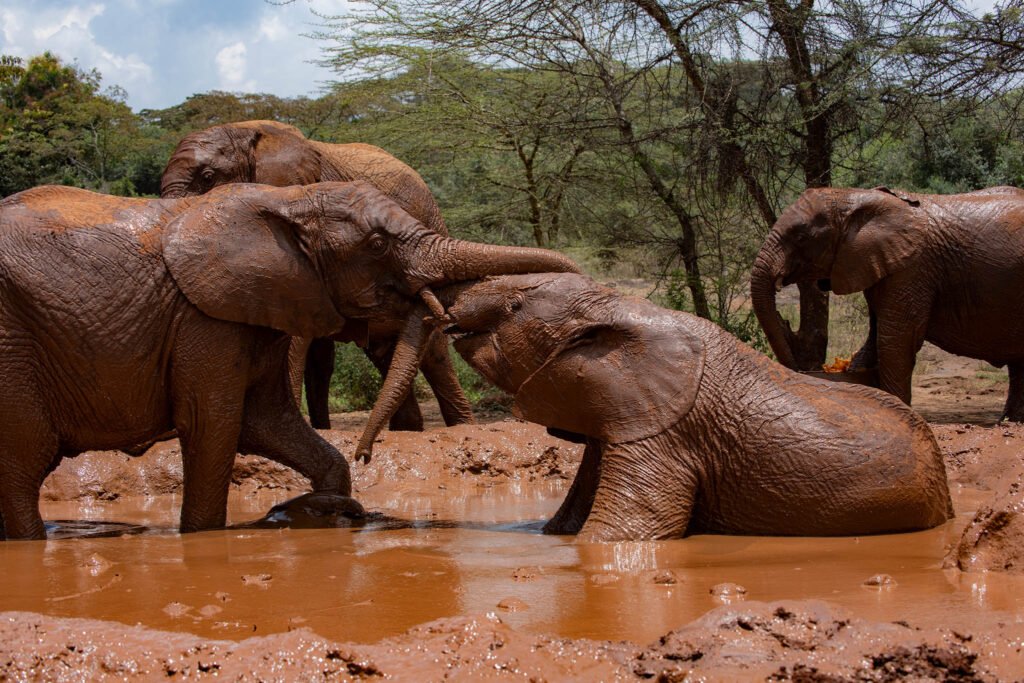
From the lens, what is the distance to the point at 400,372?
22.4ft

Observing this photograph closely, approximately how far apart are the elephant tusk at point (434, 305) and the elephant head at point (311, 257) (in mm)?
28

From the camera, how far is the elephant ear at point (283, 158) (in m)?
10.9

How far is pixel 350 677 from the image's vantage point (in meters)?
3.59

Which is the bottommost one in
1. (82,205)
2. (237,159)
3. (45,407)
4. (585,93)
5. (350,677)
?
(350,677)

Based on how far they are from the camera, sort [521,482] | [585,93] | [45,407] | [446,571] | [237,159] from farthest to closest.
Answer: [585,93], [237,159], [521,482], [45,407], [446,571]

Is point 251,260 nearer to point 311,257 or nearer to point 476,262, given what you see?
point 311,257

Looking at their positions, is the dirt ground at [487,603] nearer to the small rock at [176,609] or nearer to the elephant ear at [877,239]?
the small rock at [176,609]

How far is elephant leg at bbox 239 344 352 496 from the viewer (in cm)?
732

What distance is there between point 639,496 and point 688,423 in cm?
43

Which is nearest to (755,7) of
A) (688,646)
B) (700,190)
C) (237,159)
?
(700,190)

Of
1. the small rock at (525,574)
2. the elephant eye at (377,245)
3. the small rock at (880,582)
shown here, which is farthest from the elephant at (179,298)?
the small rock at (880,582)

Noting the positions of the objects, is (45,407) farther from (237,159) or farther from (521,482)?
(237,159)

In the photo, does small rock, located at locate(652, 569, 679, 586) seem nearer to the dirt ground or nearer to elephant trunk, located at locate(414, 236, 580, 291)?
the dirt ground

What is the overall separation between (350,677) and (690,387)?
10.1 feet
